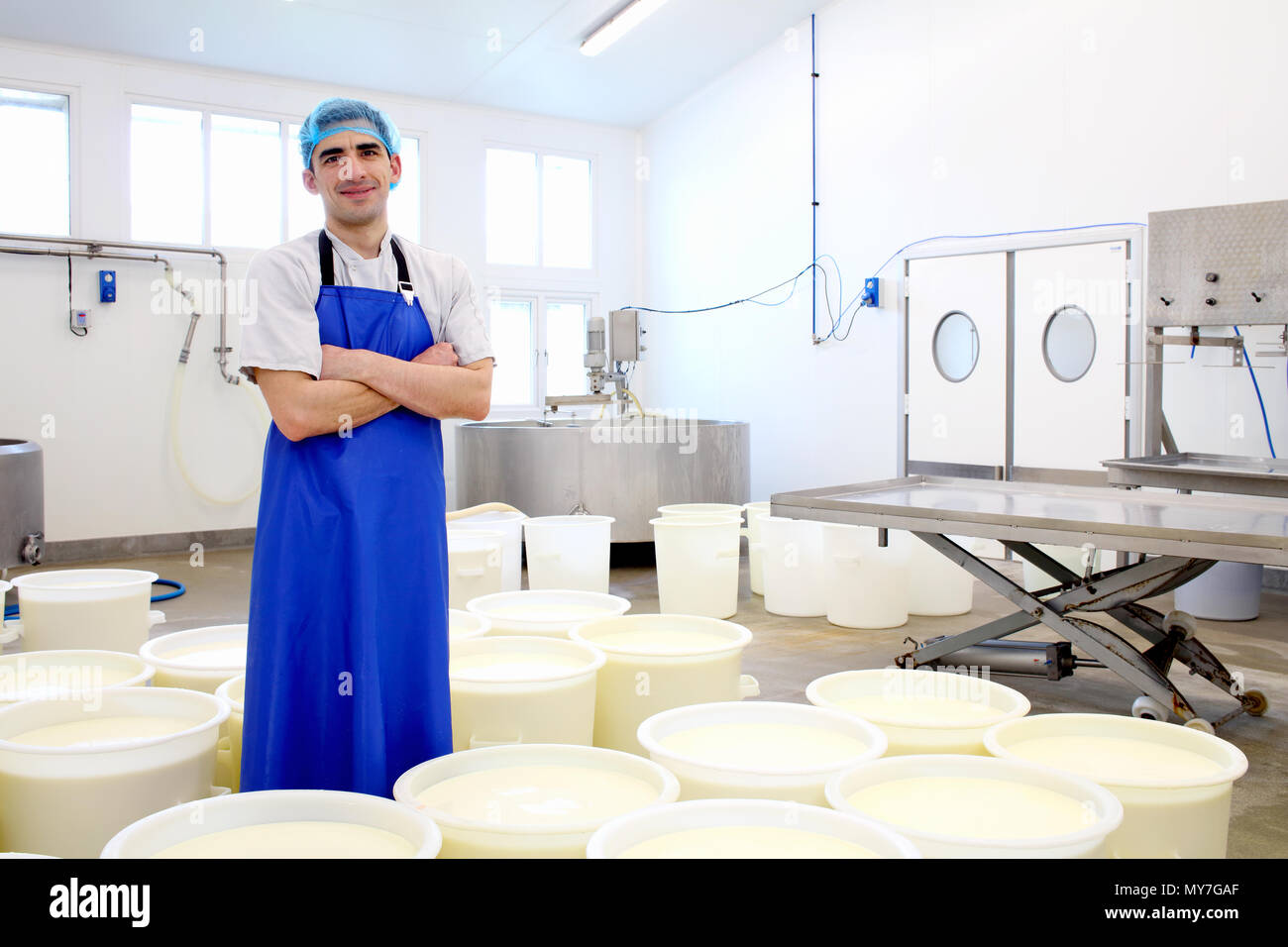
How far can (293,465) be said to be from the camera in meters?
1.44

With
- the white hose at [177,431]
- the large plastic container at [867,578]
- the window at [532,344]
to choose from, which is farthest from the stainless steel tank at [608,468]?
the window at [532,344]

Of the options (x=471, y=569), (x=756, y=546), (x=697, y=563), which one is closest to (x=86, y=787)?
(x=471, y=569)

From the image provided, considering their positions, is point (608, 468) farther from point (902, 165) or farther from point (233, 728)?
point (233, 728)

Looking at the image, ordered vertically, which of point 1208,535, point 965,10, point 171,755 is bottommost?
point 171,755

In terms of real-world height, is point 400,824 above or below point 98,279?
below

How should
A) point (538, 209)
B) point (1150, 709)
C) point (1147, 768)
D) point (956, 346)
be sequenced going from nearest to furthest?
point (1147, 768)
point (1150, 709)
point (956, 346)
point (538, 209)

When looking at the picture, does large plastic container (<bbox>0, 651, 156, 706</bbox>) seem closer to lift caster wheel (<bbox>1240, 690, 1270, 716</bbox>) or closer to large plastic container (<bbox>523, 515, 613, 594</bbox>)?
large plastic container (<bbox>523, 515, 613, 594</bbox>)

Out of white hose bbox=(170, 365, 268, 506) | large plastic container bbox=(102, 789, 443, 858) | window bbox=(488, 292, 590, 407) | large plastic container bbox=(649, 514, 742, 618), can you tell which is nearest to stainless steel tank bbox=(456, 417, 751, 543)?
large plastic container bbox=(649, 514, 742, 618)

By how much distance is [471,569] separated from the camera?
127 inches

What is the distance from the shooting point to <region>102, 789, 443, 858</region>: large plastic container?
1076 mm

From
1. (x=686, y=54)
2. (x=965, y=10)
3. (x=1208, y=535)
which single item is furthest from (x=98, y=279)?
(x=1208, y=535)

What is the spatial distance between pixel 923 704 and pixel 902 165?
14.6 feet
